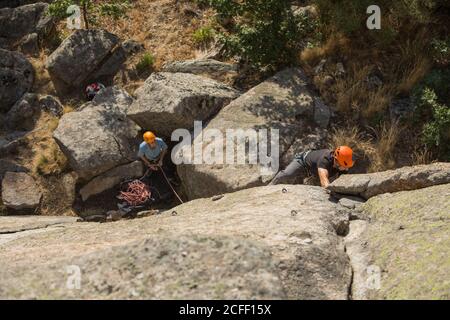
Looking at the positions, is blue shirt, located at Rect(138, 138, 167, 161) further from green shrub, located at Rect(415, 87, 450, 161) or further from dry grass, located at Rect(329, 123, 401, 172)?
green shrub, located at Rect(415, 87, 450, 161)

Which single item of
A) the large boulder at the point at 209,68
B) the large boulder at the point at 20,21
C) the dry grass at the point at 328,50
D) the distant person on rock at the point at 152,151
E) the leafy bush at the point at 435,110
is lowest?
the distant person on rock at the point at 152,151

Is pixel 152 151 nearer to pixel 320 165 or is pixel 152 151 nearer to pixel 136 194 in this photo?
pixel 136 194

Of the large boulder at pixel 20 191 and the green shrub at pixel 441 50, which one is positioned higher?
the green shrub at pixel 441 50

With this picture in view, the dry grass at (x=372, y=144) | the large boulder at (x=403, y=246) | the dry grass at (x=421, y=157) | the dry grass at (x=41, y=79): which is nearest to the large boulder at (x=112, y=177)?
the dry grass at (x=41, y=79)

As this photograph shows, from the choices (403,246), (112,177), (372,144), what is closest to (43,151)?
(112,177)

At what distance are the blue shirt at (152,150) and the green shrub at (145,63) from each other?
4.59m

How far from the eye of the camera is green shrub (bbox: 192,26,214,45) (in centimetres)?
1662

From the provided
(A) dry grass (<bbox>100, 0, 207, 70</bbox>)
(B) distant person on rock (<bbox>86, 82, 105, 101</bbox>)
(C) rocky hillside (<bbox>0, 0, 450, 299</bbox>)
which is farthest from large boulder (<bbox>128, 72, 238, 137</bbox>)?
(A) dry grass (<bbox>100, 0, 207, 70</bbox>)

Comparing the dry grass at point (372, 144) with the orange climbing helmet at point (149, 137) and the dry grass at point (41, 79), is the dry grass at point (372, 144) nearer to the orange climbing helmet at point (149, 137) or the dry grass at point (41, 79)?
the orange climbing helmet at point (149, 137)

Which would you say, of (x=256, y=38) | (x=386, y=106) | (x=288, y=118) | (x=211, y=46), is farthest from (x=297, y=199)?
(x=211, y=46)

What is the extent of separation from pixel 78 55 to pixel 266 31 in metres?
6.91

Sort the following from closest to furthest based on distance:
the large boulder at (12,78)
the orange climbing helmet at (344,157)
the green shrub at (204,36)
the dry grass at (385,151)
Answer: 1. the orange climbing helmet at (344,157)
2. the dry grass at (385,151)
3. the large boulder at (12,78)
4. the green shrub at (204,36)

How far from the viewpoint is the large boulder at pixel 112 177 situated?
13734 mm

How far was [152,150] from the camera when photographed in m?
13.0
